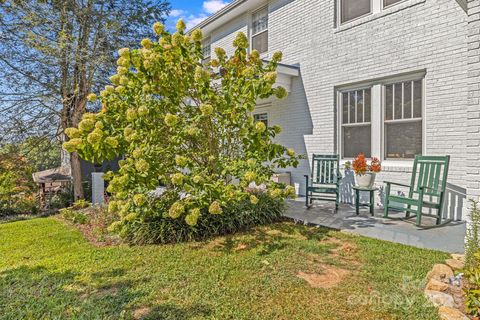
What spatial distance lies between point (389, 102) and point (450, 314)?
15.0ft

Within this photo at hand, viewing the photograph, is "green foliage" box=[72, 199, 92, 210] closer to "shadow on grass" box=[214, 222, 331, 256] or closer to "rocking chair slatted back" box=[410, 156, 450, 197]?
"shadow on grass" box=[214, 222, 331, 256]

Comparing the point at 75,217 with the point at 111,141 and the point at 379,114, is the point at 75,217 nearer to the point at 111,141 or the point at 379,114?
the point at 111,141

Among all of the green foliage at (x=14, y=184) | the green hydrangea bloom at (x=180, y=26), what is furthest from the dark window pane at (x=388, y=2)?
the green foliage at (x=14, y=184)

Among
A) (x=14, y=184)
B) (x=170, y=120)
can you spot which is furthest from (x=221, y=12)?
(x=14, y=184)

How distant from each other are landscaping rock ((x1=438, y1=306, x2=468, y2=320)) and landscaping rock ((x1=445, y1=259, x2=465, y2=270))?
3.04 feet

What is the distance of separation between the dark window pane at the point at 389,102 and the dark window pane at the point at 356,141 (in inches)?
18.8

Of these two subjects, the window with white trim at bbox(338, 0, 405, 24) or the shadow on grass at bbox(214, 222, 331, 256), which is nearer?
the shadow on grass at bbox(214, 222, 331, 256)

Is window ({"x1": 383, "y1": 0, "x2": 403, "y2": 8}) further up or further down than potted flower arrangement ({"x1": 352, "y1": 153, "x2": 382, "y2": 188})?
further up

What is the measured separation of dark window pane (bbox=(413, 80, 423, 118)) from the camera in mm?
5416

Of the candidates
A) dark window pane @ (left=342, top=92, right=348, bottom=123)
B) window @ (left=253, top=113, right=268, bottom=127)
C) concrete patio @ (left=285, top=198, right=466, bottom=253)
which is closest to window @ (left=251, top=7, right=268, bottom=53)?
A: window @ (left=253, top=113, right=268, bottom=127)

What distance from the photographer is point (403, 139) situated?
224 inches

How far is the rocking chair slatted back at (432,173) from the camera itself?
476 cm

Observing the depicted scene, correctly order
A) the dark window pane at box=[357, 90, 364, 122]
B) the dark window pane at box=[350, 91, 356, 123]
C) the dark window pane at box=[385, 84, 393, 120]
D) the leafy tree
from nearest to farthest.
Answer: the dark window pane at box=[385, 84, 393, 120] < the dark window pane at box=[357, 90, 364, 122] < the dark window pane at box=[350, 91, 356, 123] < the leafy tree

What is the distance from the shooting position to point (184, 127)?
173 inches
